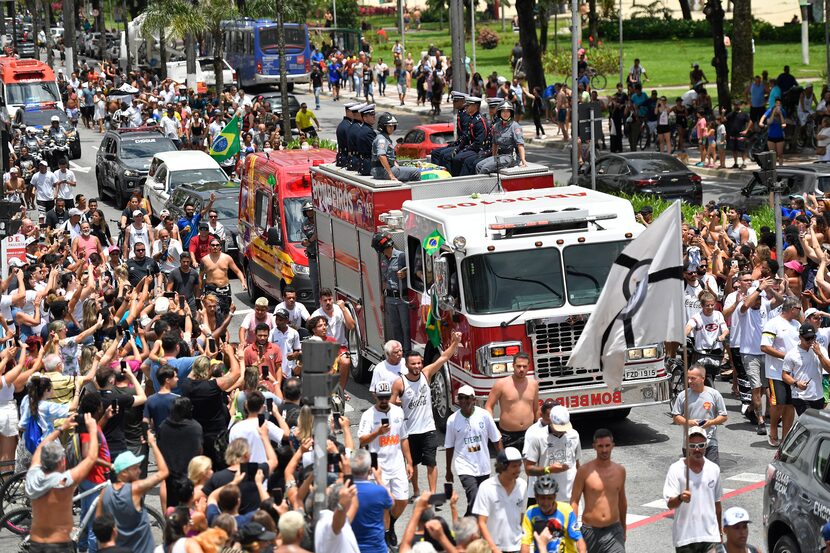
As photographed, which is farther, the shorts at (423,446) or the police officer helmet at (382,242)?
the police officer helmet at (382,242)

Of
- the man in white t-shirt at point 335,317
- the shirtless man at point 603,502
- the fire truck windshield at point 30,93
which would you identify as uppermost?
the fire truck windshield at point 30,93

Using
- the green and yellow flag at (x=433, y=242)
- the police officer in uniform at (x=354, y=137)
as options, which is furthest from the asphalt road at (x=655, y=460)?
the police officer in uniform at (x=354, y=137)

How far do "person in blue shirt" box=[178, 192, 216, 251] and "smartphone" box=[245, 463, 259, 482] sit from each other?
41.2 ft

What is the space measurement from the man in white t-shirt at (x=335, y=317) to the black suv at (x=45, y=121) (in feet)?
84.2

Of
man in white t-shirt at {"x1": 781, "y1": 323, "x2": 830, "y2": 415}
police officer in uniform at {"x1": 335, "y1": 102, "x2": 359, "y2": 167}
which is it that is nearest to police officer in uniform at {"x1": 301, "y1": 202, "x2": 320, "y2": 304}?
police officer in uniform at {"x1": 335, "y1": 102, "x2": 359, "y2": 167}

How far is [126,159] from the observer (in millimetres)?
34875

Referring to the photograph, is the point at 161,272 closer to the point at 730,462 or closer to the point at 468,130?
the point at 468,130

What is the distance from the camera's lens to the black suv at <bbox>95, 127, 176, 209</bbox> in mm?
34188

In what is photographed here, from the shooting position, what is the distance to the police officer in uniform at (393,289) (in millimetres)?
17016

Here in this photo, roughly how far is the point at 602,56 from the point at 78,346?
45559mm

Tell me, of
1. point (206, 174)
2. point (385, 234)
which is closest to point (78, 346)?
point (385, 234)

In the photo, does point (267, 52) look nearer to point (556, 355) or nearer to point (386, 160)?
point (386, 160)

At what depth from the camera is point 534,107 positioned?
4428cm

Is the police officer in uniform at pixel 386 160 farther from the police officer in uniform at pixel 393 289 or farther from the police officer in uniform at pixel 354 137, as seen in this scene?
the police officer in uniform at pixel 393 289
